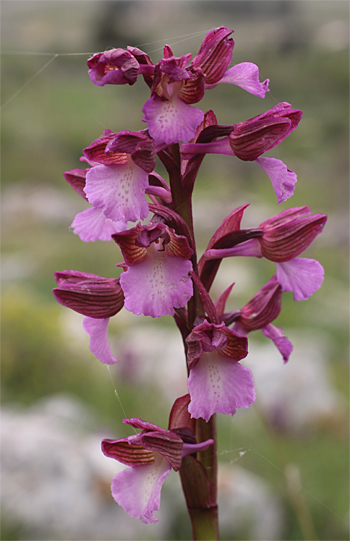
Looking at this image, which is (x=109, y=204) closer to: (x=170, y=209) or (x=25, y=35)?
(x=170, y=209)

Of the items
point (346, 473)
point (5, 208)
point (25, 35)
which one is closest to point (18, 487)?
point (346, 473)

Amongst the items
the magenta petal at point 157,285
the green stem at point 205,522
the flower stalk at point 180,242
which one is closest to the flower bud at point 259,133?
the flower stalk at point 180,242

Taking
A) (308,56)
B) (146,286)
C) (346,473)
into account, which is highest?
(308,56)

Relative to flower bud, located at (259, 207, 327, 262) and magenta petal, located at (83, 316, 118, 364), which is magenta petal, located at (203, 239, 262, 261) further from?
magenta petal, located at (83, 316, 118, 364)

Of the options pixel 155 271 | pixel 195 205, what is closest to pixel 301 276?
pixel 155 271

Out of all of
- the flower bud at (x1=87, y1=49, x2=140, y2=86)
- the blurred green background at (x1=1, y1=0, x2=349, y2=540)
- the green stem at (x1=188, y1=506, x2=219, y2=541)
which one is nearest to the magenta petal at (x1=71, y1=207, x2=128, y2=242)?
the flower bud at (x1=87, y1=49, x2=140, y2=86)
